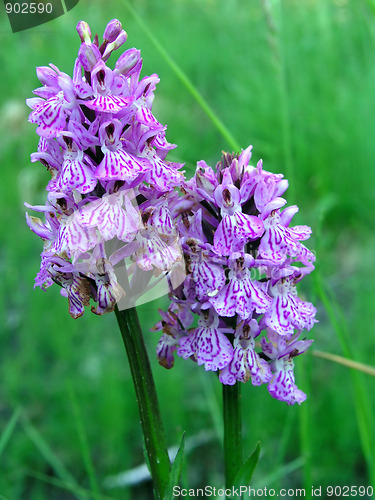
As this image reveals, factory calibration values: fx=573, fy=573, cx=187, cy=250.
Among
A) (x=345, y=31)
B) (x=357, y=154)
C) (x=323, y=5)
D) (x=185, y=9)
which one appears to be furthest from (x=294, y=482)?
(x=185, y=9)

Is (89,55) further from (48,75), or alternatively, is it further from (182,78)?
(182,78)

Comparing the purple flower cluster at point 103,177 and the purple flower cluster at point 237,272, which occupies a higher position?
the purple flower cluster at point 103,177

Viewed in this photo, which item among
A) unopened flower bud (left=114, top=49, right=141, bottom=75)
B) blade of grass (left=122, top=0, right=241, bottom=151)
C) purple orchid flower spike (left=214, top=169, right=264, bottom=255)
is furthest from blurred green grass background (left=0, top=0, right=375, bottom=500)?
unopened flower bud (left=114, top=49, right=141, bottom=75)

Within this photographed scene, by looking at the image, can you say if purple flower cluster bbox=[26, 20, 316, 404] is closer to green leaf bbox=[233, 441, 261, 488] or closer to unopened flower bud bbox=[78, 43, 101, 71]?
unopened flower bud bbox=[78, 43, 101, 71]

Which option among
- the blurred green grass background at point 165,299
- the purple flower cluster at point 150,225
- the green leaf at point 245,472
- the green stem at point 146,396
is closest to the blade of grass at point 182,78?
the blurred green grass background at point 165,299

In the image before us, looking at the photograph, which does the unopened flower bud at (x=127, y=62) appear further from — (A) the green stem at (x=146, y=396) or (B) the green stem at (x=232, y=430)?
(B) the green stem at (x=232, y=430)
